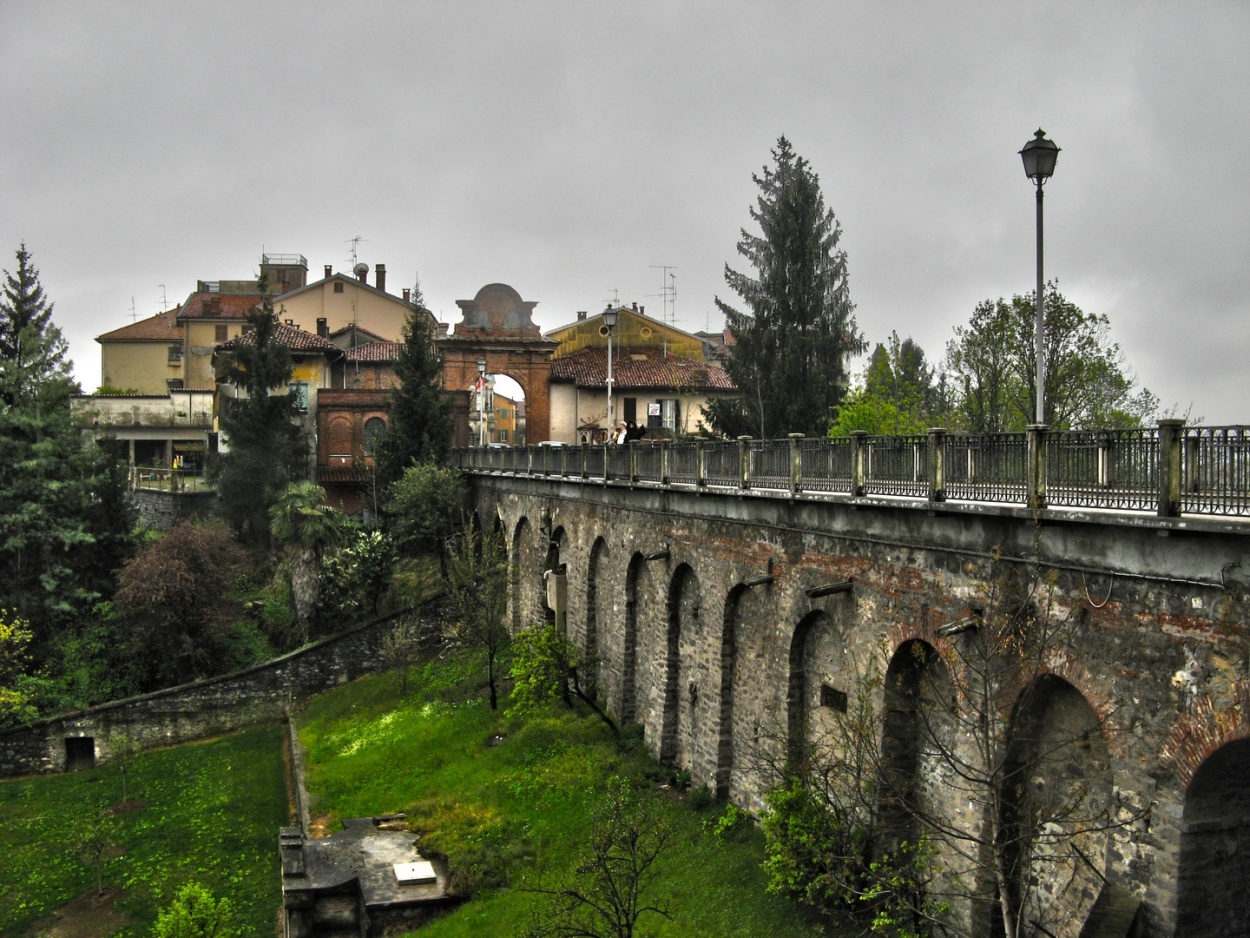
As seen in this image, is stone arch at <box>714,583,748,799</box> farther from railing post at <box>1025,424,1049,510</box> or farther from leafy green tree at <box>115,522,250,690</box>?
leafy green tree at <box>115,522,250,690</box>

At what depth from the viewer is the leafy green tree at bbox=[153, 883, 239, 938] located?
1766cm

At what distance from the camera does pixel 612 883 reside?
13234mm

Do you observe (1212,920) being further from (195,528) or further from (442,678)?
(195,528)

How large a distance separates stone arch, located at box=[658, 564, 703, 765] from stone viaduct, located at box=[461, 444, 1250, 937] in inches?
1.7

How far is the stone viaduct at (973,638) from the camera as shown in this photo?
966cm

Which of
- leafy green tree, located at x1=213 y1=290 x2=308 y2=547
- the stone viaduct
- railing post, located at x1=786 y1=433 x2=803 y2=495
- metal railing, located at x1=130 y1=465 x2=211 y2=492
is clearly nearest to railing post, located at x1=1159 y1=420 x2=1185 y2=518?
the stone viaduct

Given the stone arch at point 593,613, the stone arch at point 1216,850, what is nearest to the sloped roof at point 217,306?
the stone arch at point 593,613

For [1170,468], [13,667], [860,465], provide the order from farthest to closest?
[13,667] < [860,465] < [1170,468]

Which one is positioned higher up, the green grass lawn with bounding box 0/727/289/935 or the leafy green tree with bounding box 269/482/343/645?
the leafy green tree with bounding box 269/482/343/645

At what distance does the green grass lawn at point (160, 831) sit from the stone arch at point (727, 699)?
8.63m

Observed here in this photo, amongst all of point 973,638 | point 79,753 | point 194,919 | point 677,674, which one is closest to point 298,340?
point 79,753

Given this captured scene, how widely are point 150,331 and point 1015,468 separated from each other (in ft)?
223

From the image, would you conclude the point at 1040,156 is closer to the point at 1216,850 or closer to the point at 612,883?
the point at 1216,850

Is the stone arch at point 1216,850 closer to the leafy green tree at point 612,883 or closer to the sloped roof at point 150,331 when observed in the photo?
the leafy green tree at point 612,883
